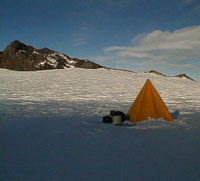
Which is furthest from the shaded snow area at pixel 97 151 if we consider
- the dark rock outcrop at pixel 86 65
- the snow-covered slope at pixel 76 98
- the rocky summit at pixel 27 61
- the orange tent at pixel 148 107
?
the dark rock outcrop at pixel 86 65

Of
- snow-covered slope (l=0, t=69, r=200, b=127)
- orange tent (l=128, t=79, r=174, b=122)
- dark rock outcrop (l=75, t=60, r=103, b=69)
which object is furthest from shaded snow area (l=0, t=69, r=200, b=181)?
dark rock outcrop (l=75, t=60, r=103, b=69)

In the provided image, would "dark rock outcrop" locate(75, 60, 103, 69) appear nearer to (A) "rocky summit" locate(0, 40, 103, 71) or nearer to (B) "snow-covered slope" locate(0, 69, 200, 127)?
(A) "rocky summit" locate(0, 40, 103, 71)

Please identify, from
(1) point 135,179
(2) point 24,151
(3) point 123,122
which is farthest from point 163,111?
(2) point 24,151

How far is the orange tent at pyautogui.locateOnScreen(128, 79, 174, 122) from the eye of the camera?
646 centimetres

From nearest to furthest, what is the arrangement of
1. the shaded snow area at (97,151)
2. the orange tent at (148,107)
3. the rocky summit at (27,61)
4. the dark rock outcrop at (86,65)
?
the shaded snow area at (97,151) < the orange tent at (148,107) < the dark rock outcrop at (86,65) < the rocky summit at (27,61)

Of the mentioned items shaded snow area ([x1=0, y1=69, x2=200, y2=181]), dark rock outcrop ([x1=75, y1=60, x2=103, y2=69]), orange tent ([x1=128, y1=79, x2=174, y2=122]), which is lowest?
shaded snow area ([x1=0, y1=69, x2=200, y2=181])

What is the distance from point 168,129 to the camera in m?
5.47

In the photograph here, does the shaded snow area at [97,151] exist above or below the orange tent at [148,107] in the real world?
below

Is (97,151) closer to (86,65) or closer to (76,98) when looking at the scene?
(76,98)

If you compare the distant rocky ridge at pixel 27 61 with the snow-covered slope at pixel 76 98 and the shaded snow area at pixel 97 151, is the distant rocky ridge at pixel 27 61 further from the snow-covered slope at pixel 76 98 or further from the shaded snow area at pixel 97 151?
the shaded snow area at pixel 97 151

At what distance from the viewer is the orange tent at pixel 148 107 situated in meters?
6.46

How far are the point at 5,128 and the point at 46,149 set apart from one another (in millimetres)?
2123

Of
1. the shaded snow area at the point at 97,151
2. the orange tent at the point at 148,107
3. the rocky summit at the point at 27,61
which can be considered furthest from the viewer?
the rocky summit at the point at 27,61

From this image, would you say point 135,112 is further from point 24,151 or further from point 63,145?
point 24,151
